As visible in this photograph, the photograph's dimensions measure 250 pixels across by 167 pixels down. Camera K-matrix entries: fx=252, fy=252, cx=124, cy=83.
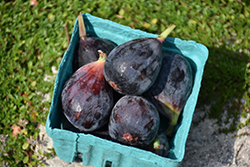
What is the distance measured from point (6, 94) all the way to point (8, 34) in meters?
0.86

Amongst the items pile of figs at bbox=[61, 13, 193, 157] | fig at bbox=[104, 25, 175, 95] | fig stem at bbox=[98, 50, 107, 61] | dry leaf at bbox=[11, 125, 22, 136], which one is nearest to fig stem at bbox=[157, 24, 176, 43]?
pile of figs at bbox=[61, 13, 193, 157]

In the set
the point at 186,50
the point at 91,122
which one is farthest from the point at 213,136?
the point at 91,122

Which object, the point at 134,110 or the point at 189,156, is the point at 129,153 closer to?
the point at 134,110

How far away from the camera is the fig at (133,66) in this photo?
1904mm

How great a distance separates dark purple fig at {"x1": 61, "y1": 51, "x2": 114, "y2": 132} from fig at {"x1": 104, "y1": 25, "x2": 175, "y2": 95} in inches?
4.1

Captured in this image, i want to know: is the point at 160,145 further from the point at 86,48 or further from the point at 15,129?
the point at 15,129

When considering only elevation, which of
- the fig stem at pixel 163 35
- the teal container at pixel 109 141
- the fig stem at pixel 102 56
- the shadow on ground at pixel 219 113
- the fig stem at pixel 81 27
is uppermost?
the fig stem at pixel 81 27

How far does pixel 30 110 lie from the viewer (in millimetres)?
2891

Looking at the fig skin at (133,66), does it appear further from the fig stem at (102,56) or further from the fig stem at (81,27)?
the fig stem at (81,27)

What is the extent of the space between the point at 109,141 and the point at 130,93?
1.32ft

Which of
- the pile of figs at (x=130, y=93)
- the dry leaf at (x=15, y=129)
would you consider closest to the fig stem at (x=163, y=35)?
the pile of figs at (x=130, y=93)

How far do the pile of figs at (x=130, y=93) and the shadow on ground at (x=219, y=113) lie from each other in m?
0.79

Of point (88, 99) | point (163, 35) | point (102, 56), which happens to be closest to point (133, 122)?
point (88, 99)

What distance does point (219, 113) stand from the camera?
2959 millimetres
